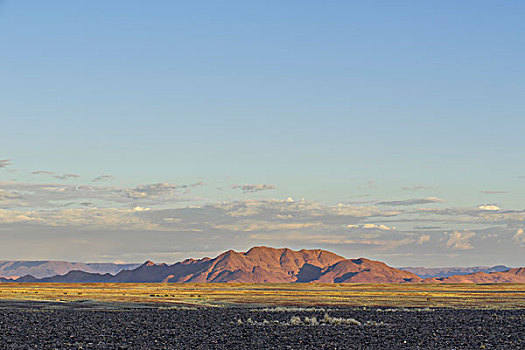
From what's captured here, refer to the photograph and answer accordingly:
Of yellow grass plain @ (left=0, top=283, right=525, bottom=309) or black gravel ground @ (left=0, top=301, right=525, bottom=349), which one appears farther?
yellow grass plain @ (left=0, top=283, right=525, bottom=309)

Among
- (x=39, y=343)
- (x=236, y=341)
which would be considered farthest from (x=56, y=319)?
(x=236, y=341)

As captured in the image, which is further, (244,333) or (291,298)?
(291,298)

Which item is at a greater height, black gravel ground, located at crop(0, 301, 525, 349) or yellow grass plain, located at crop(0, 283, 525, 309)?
black gravel ground, located at crop(0, 301, 525, 349)

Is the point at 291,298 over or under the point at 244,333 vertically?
under

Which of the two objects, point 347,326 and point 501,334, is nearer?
point 501,334

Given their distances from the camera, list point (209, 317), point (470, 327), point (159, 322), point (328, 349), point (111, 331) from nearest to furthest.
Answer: point (328, 349) < point (111, 331) < point (470, 327) < point (159, 322) < point (209, 317)

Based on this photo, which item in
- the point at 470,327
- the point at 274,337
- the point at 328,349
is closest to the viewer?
the point at 328,349

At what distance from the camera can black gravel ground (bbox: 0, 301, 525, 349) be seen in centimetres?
3181

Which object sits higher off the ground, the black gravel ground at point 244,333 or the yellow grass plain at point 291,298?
the black gravel ground at point 244,333

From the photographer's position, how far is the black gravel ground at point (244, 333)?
104ft

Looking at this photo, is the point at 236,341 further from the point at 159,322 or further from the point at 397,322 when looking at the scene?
the point at 397,322

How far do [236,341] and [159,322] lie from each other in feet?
43.1

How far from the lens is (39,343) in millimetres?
31781

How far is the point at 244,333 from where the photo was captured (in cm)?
3781
